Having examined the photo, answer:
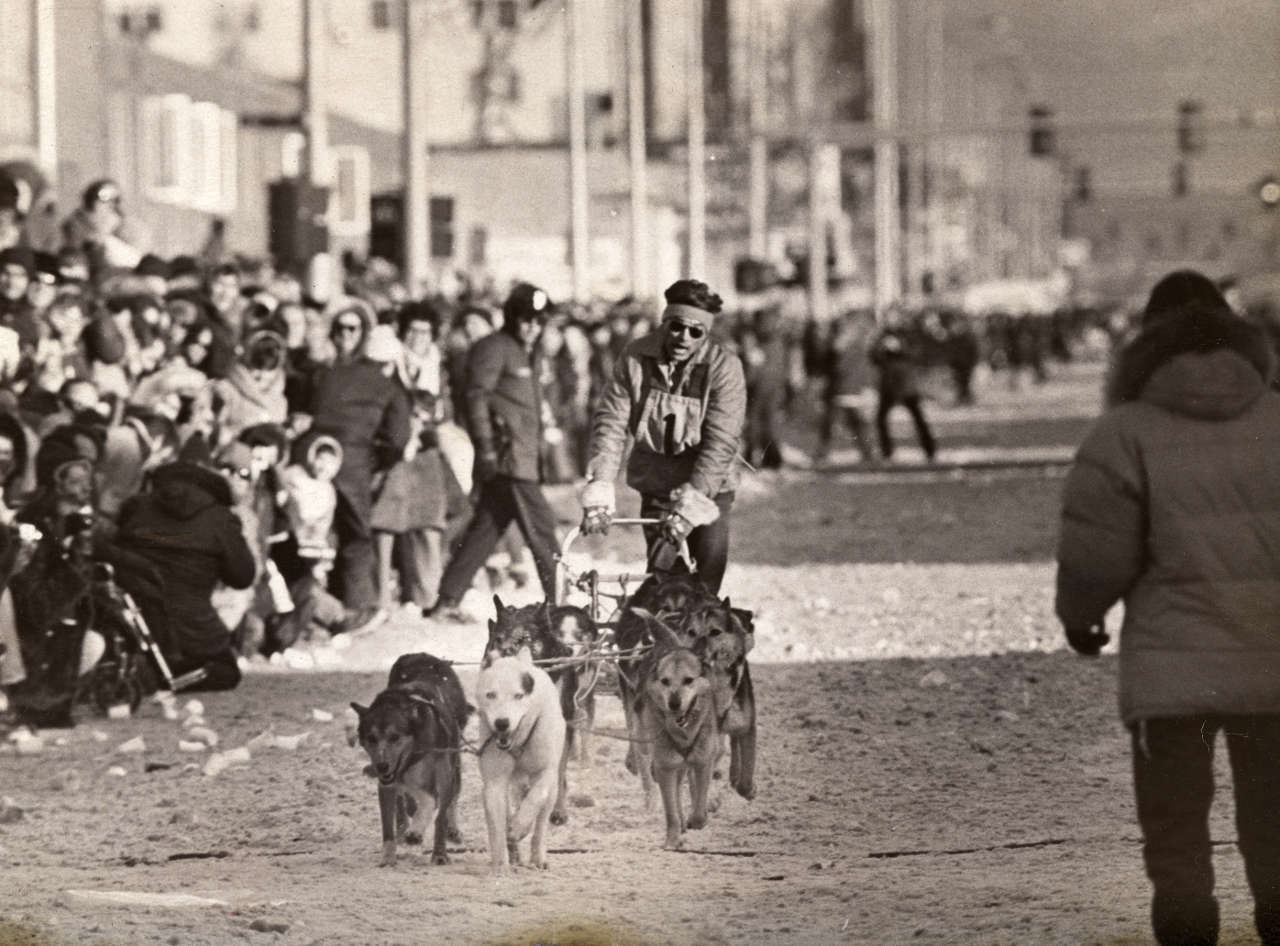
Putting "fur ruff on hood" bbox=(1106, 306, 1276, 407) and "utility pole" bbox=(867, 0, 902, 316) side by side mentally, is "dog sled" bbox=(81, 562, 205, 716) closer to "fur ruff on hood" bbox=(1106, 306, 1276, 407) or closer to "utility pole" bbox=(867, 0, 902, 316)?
"fur ruff on hood" bbox=(1106, 306, 1276, 407)

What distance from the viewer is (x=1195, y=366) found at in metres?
→ 7.06

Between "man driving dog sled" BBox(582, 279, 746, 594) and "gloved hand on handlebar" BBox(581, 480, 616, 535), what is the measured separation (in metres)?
0.05

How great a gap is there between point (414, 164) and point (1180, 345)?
19796 mm

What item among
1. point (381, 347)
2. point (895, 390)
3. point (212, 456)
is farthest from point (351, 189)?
point (212, 456)

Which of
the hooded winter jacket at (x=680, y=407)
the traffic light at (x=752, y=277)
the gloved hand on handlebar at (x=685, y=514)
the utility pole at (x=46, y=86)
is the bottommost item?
the gloved hand on handlebar at (x=685, y=514)

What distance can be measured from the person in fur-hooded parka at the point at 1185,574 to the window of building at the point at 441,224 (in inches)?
806

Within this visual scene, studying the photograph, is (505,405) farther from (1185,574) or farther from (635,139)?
(635,139)

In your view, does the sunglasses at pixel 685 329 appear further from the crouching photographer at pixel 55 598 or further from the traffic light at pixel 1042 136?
the traffic light at pixel 1042 136

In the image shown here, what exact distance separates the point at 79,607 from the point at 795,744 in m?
3.24

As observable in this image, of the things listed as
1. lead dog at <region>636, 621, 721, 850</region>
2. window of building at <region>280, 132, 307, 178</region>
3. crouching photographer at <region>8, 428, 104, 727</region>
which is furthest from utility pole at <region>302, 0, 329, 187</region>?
lead dog at <region>636, 621, 721, 850</region>

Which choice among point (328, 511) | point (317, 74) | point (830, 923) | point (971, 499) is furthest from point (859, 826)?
point (971, 499)

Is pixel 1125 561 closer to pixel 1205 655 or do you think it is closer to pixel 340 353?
pixel 1205 655

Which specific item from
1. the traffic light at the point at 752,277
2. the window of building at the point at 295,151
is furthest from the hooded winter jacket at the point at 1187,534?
the traffic light at the point at 752,277

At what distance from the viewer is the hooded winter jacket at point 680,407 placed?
1049 centimetres
